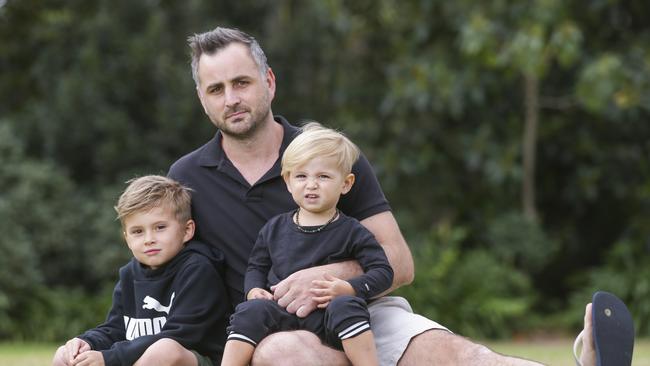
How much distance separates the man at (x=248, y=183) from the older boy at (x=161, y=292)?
98 millimetres

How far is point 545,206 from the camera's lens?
13.2 metres

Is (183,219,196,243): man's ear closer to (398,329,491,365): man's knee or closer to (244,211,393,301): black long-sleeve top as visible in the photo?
(244,211,393,301): black long-sleeve top

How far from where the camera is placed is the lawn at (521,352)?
725cm

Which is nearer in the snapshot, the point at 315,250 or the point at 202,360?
the point at 315,250

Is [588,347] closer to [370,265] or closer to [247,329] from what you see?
[370,265]

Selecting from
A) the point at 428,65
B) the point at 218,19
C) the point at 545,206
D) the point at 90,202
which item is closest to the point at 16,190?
the point at 90,202

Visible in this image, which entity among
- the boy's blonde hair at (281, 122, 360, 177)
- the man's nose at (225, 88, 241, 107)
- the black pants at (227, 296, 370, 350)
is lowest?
the black pants at (227, 296, 370, 350)

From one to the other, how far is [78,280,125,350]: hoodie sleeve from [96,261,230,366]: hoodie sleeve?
0.11 metres

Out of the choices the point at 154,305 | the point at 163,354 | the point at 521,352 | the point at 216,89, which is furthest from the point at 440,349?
the point at 521,352

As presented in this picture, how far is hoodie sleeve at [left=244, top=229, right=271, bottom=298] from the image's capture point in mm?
3957

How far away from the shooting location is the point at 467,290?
1135cm

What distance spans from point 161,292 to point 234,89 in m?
0.83

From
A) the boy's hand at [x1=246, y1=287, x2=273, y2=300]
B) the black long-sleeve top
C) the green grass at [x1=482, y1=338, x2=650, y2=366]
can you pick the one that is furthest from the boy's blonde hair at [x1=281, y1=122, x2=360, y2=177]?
the green grass at [x1=482, y1=338, x2=650, y2=366]

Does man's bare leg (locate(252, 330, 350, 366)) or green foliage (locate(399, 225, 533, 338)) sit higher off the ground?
man's bare leg (locate(252, 330, 350, 366))
